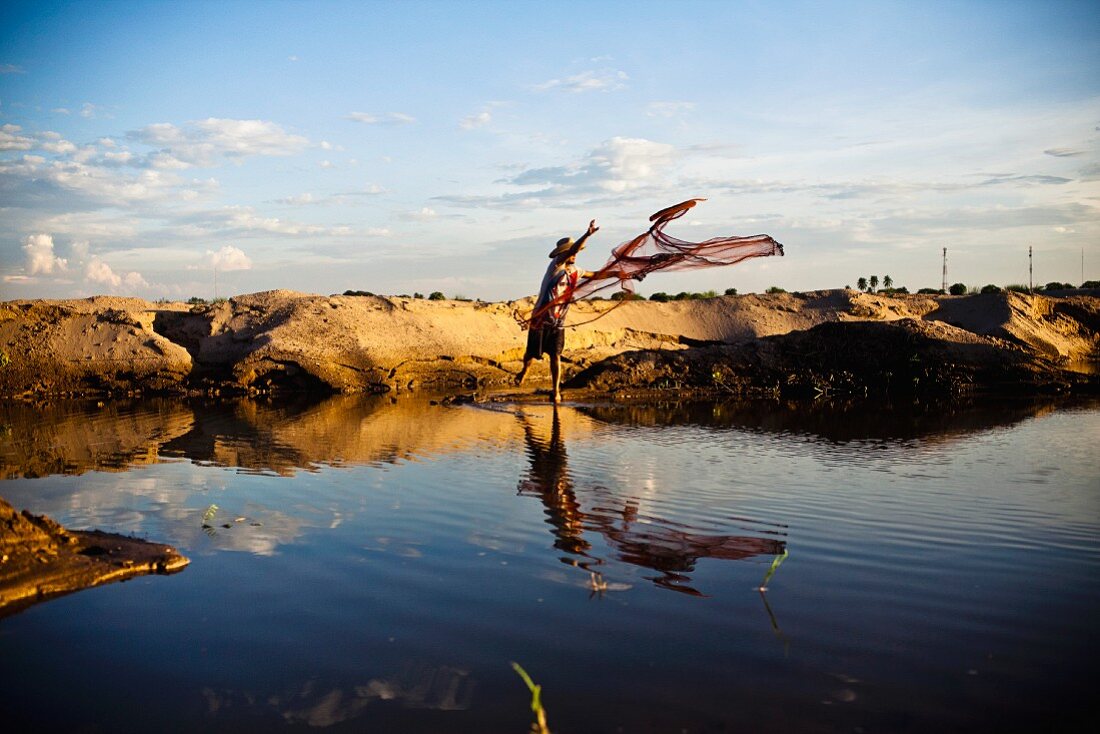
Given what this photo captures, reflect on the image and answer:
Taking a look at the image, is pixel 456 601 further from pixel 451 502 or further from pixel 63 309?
pixel 63 309

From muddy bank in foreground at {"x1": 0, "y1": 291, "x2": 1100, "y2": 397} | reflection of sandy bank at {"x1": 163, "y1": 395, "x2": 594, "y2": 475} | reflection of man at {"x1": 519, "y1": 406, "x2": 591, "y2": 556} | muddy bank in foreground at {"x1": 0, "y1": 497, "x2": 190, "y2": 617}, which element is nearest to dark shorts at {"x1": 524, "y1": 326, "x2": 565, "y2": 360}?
reflection of sandy bank at {"x1": 163, "y1": 395, "x2": 594, "y2": 475}

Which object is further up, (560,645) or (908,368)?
(908,368)

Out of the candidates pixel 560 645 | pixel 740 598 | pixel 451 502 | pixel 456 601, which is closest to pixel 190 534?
pixel 451 502

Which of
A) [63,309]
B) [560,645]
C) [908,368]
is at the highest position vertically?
[63,309]

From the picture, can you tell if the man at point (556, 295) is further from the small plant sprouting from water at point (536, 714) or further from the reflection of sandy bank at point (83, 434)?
the small plant sprouting from water at point (536, 714)

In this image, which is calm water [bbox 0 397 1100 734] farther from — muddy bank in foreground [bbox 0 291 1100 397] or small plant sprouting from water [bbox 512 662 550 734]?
muddy bank in foreground [bbox 0 291 1100 397]

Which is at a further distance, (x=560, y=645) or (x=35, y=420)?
(x=35, y=420)

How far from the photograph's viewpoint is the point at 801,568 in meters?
4.67

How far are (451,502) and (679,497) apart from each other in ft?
5.47

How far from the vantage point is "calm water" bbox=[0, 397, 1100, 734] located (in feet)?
10.4

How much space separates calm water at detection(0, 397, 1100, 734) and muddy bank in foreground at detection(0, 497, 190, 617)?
141 mm

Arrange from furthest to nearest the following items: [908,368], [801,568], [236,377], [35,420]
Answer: [236,377] → [908,368] → [35,420] → [801,568]

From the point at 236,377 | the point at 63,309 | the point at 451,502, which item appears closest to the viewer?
the point at 451,502

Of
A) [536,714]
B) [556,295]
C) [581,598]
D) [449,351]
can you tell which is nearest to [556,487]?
[581,598]
